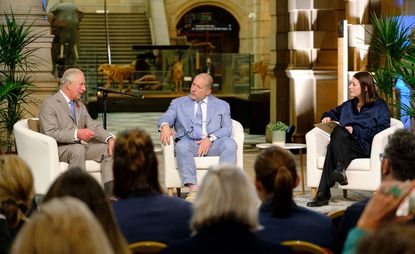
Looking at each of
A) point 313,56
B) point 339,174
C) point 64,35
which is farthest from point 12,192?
point 64,35

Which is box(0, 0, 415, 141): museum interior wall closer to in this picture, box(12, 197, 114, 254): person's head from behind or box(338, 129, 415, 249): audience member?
box(338, 129, 415, 249): audience member

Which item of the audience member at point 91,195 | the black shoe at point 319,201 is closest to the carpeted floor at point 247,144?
the black shoe at point 319,201

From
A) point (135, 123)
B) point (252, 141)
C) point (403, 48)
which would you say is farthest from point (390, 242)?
point (135, 123)

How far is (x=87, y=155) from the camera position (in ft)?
27.1

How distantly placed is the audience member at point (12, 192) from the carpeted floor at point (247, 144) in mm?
4472

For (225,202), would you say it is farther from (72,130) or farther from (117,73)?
(117,73)

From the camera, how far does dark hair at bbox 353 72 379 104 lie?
27.7 feet

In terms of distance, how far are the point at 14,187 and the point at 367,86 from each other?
5.07m

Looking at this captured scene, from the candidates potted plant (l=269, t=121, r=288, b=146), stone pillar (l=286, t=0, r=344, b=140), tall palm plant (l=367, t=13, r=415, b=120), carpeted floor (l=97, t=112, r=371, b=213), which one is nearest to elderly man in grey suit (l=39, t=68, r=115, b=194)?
carpeted floor (l=97, t=112, r=371, b=213)

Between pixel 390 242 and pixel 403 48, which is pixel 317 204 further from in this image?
pixel 390 242

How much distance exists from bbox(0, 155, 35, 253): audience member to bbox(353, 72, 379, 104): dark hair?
4.93m

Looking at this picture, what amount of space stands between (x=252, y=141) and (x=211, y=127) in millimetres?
6473

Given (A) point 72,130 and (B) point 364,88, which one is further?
(B) point 364,88

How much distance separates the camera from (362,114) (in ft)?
28.1
